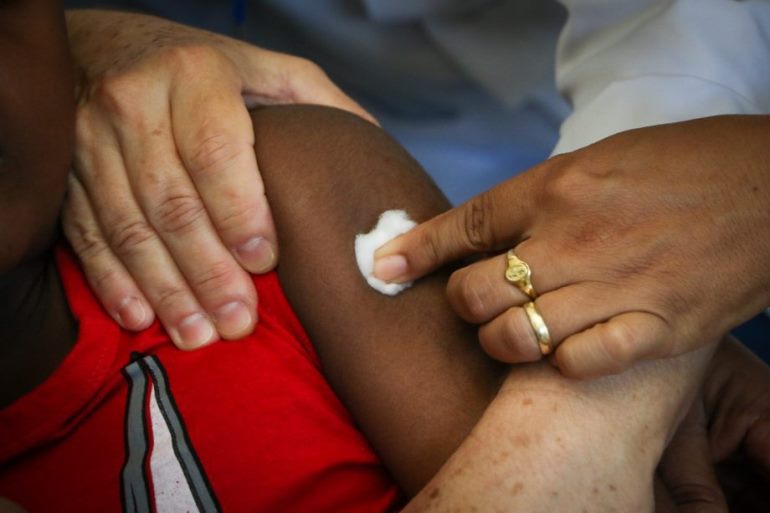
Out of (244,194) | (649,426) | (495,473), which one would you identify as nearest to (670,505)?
(649,426)

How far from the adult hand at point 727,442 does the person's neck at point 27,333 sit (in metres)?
0.71

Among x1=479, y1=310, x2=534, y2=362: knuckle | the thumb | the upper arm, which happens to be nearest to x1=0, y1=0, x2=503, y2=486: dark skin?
the upper arm

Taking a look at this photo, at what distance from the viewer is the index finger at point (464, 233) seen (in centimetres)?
74

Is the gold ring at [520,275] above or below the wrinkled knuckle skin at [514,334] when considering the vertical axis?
above

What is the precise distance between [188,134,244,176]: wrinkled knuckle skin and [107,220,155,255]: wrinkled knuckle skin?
0.32 ft

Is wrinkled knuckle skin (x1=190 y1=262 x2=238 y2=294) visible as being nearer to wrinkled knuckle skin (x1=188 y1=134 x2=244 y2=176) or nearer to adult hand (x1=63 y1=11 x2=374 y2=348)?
adult hand (x1=63 y1=11 x2=374 y2=348)

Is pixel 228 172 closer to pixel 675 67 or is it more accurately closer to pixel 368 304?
pixel 368 304

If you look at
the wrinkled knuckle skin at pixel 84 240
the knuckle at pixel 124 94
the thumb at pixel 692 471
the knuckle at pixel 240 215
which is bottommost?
the thumb at pixel 692 471

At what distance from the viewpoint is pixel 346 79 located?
1469 mm

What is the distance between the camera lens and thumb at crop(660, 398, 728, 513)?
0.84 meters

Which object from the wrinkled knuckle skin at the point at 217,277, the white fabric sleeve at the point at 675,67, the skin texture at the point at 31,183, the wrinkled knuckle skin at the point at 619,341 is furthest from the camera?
the white fabric sleeve at the point at 675,67

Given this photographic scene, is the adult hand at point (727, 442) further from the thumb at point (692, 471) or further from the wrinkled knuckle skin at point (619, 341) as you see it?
the wrinkled knuckle skin at point (619, 341)

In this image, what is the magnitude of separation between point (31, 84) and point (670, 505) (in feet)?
2.64

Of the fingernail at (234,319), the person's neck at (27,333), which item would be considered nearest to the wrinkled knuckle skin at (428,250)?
the fingernail at (234,319)
